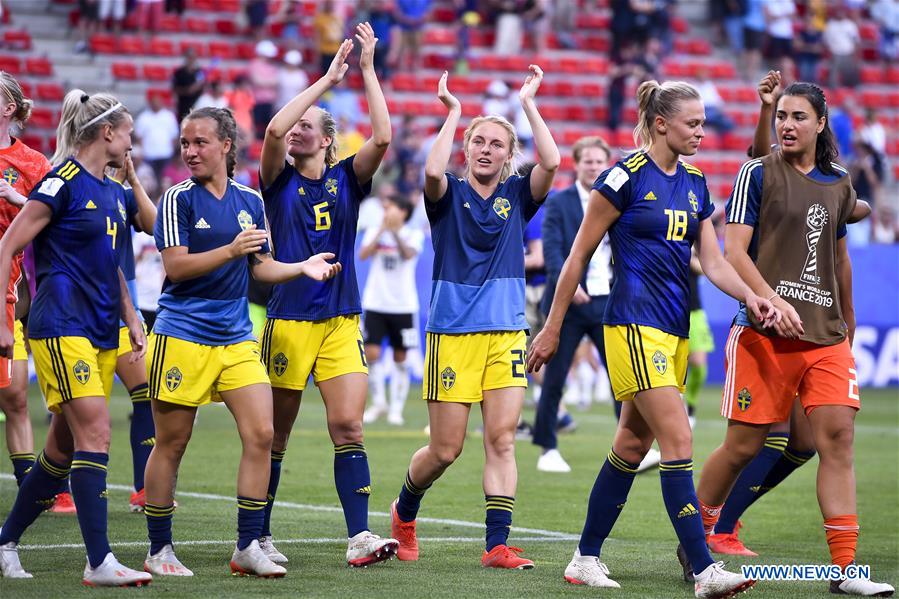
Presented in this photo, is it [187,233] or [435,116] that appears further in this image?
[435,116]

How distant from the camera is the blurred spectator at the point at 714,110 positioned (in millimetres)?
27922

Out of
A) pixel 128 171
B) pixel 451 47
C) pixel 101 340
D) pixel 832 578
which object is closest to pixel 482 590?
pixel 832 578

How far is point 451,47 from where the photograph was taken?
2772cm

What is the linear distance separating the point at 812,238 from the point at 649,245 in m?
0.87

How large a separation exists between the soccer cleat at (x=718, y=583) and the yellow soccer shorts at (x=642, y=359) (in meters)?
0.87

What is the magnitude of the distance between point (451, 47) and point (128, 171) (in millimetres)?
20912

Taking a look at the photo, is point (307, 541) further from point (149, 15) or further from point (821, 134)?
point (149, 15)

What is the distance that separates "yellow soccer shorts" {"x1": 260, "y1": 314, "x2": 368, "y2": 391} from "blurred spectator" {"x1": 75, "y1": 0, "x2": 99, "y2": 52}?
1857 centimetres

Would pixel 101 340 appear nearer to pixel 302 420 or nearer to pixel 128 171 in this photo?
pixel 128 171

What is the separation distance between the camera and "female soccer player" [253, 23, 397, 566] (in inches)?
276

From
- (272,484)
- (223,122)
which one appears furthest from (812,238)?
(272,484)

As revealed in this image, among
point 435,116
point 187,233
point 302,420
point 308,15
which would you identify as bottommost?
point 302,420

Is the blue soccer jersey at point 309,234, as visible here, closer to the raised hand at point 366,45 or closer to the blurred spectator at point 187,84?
the raised hand at point 366,45

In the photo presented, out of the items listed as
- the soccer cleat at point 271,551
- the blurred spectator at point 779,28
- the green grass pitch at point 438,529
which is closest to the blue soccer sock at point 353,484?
the green grass pitch at point 438,529
